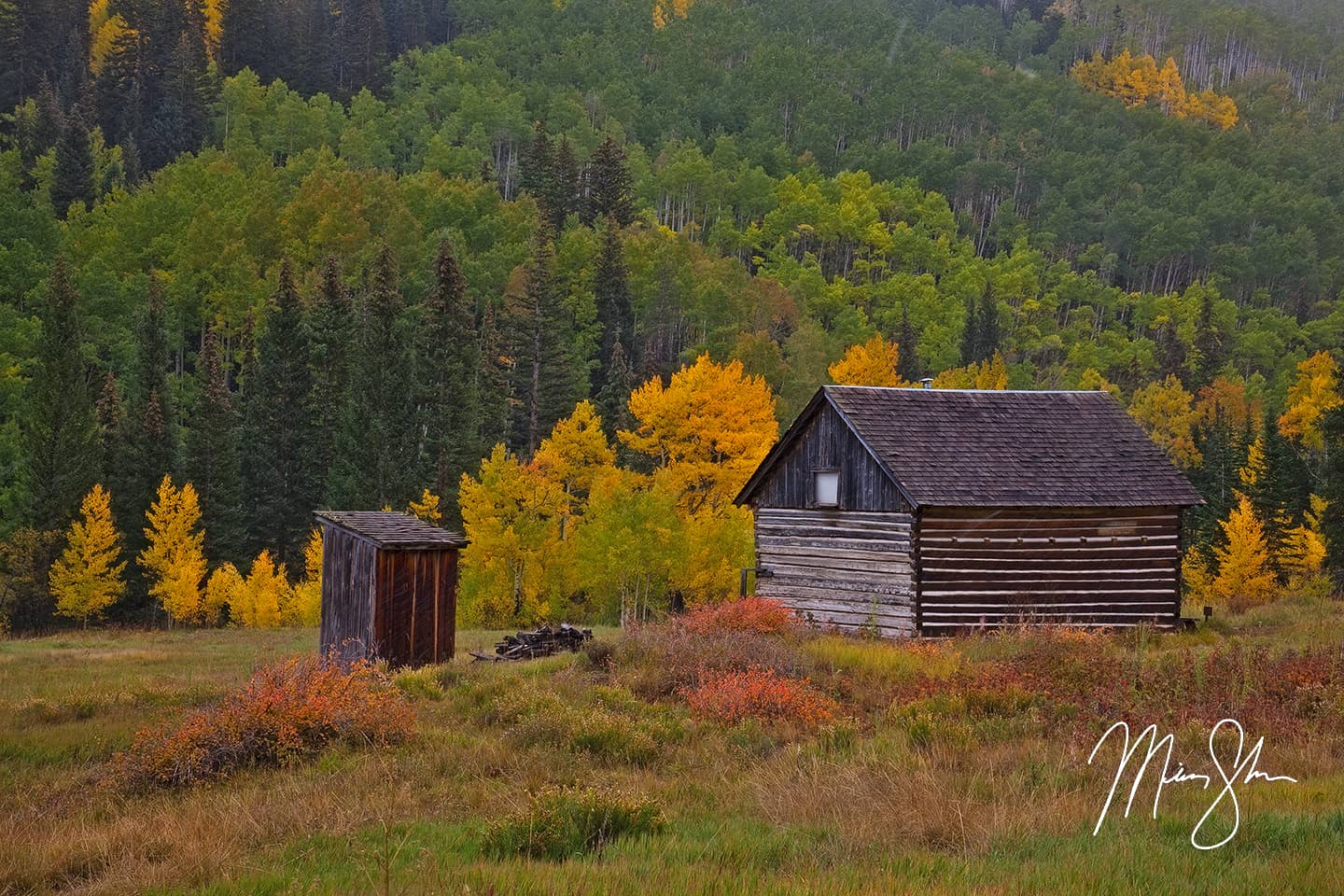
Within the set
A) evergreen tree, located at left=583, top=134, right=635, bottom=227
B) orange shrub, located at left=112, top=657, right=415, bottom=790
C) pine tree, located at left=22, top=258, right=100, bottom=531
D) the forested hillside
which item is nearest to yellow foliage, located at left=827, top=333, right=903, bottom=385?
the forested hillside

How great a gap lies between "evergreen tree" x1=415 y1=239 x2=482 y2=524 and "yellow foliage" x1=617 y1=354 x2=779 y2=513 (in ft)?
57.2

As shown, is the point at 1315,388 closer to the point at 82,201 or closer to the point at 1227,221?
the point at 1227,221

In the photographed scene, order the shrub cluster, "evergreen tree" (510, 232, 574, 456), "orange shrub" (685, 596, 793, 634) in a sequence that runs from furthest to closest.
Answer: "evergreen tree" (510, 232, 574, 456) < "orange shrub" (685, 596, 793, 634) < the shrub cluster

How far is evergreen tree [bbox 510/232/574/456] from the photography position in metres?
68.7

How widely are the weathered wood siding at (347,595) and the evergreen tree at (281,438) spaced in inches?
1682

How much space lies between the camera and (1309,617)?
2705 centimetres

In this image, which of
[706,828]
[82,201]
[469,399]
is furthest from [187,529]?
[82,201]

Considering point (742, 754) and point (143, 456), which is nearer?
point (742, 754)

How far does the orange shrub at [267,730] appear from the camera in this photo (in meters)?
11.1

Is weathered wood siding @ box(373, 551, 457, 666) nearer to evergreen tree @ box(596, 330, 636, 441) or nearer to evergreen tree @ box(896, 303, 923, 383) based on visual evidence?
evergreen tree @ box(596, 330, 636, 441)

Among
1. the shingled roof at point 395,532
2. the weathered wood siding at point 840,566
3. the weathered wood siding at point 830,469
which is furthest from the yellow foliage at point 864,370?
the shingled roof at point 395,532

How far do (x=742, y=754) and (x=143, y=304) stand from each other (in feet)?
278

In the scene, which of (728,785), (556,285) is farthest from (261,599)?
(728,785)

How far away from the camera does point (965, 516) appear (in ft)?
84.8
